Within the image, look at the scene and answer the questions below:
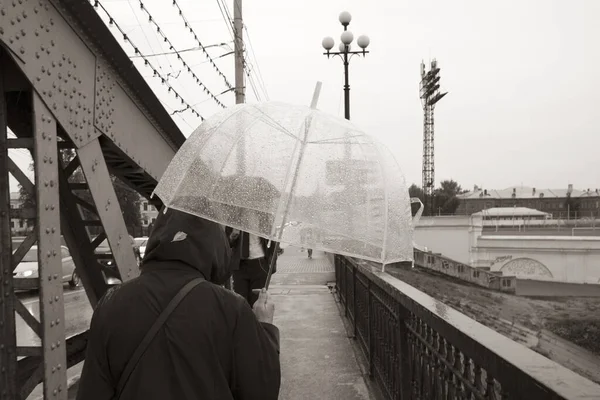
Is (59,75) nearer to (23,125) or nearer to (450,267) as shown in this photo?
(23,125)

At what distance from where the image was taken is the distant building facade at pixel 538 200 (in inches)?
5197

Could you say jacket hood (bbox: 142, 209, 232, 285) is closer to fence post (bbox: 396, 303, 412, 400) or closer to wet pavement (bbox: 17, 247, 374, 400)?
fence post (bbox: 396, 303, 412, 400)

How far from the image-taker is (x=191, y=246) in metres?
1.85

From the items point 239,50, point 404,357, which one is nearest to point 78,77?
point 404,357

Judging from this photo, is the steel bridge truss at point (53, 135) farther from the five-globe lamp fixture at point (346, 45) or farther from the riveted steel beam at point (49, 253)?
the five-globe lamp fixture at point (346, 45)

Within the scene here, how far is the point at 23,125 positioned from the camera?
4051mm

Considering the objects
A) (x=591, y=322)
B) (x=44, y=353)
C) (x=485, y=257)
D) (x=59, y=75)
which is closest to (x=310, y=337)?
(x=44, y=353)

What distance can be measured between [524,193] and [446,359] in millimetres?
153575

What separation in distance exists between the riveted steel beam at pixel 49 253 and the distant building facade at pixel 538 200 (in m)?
131

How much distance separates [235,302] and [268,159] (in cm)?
108

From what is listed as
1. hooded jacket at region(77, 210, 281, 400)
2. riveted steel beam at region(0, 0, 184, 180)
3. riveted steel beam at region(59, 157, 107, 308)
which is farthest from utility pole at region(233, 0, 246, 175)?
hooded jacket at region(77, 210, 281, 400)

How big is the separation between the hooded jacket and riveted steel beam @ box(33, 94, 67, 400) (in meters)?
1.76

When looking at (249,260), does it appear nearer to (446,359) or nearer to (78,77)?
(78,77)

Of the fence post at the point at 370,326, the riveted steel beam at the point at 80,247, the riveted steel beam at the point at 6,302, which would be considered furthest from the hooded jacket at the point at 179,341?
the fence post at the point at 370,326
